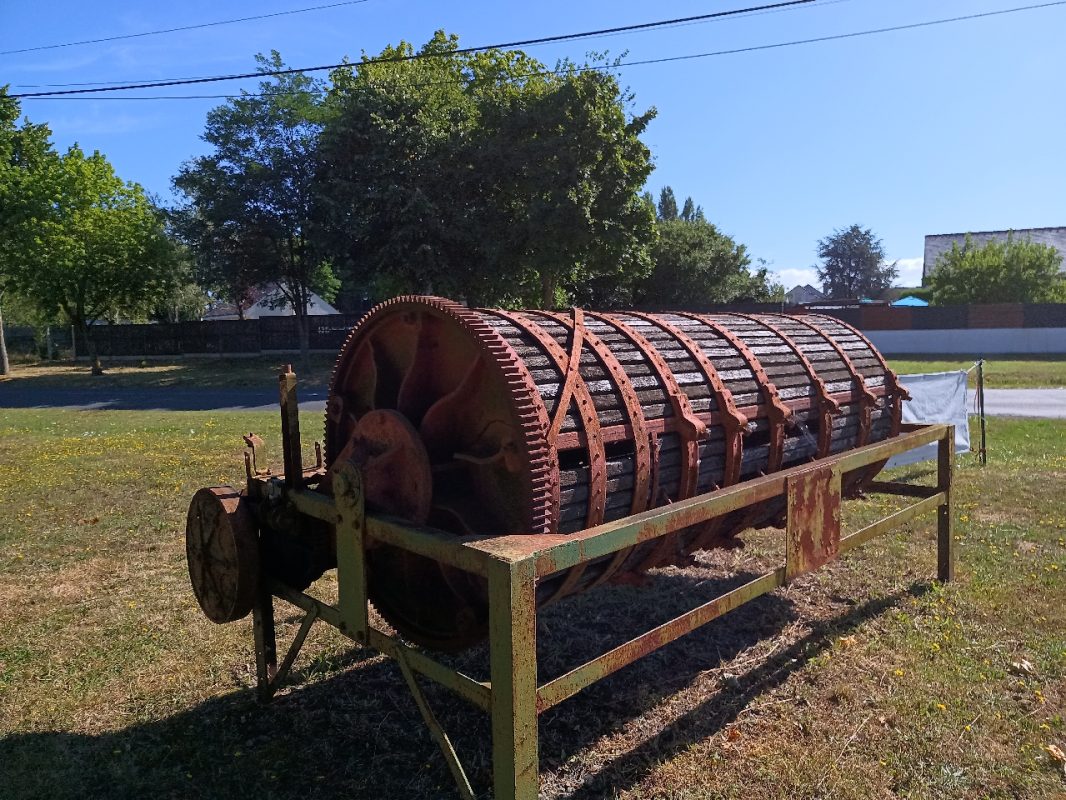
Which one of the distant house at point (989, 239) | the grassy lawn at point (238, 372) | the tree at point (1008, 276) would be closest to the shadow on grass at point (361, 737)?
the grassy lawn at point (238, 372)

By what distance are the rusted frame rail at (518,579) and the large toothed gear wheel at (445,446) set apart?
Answer: 20cm

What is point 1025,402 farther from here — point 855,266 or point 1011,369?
point 855,266

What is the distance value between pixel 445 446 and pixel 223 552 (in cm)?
140

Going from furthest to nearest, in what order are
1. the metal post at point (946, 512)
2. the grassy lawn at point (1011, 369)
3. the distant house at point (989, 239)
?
the distant house at point (989, 239) → the grassy lawn at point (1011, 369) → the metal post at point (946, 512)

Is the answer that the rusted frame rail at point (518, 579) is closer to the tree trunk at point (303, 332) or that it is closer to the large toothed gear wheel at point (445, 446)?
the large toothed gear wheel at point (445, 446)

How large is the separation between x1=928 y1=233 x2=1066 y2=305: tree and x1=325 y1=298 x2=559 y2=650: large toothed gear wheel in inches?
1615

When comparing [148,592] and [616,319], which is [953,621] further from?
[148,592]

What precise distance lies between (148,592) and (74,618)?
0.59 meters

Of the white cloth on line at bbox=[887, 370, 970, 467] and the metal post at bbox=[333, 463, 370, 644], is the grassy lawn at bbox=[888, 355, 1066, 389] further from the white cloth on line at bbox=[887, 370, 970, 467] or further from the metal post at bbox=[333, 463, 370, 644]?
the metal post at bbox=[333, 463, 370, 644]

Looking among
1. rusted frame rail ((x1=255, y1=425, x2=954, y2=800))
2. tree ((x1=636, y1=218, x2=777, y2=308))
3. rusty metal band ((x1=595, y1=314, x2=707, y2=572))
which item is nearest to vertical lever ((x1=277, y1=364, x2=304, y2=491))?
rusted frame rail ((x1=255, y1=425, x2=954, y2=800))

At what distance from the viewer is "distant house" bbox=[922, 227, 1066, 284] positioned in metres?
47.5

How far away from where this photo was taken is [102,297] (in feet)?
111

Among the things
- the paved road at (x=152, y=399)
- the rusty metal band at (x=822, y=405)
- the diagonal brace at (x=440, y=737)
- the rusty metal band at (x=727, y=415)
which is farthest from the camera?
the paved road at (x=152, y=399)

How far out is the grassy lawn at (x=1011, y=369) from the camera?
842 inches
